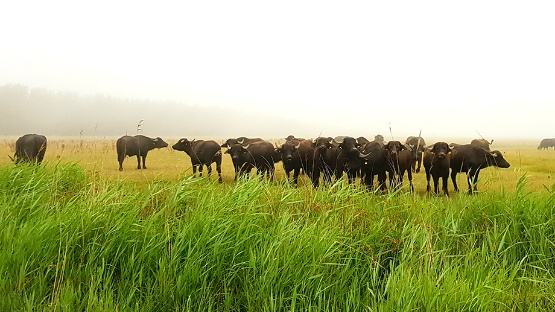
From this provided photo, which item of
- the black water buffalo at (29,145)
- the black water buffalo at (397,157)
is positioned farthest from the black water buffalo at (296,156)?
the black water buffalo at (29,145)

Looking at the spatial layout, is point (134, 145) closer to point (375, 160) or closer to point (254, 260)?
point (375, 160)

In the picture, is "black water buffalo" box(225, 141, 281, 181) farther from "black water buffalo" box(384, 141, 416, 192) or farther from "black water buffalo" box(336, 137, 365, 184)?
"black water buffalo" box(384, 141, 416, 192)

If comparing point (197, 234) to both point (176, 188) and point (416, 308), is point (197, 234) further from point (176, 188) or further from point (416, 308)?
point (416, 308)

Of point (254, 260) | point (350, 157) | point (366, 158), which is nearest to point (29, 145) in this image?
point (350, 157)

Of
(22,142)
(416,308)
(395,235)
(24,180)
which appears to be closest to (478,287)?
(416,308)

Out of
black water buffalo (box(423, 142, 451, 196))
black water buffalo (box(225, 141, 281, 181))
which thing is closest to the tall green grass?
black water buffalo (box(423, 142, 451, 196))

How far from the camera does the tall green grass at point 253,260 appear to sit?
309cm

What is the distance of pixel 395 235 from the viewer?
4.36 m

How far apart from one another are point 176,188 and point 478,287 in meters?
3.85

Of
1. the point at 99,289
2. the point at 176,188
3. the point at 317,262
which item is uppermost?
the point at 176,188

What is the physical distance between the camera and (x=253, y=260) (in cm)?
335

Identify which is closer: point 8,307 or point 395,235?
point 8,307

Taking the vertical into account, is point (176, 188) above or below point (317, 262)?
above

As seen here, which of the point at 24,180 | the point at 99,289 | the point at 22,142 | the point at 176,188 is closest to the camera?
the point at 99,289
